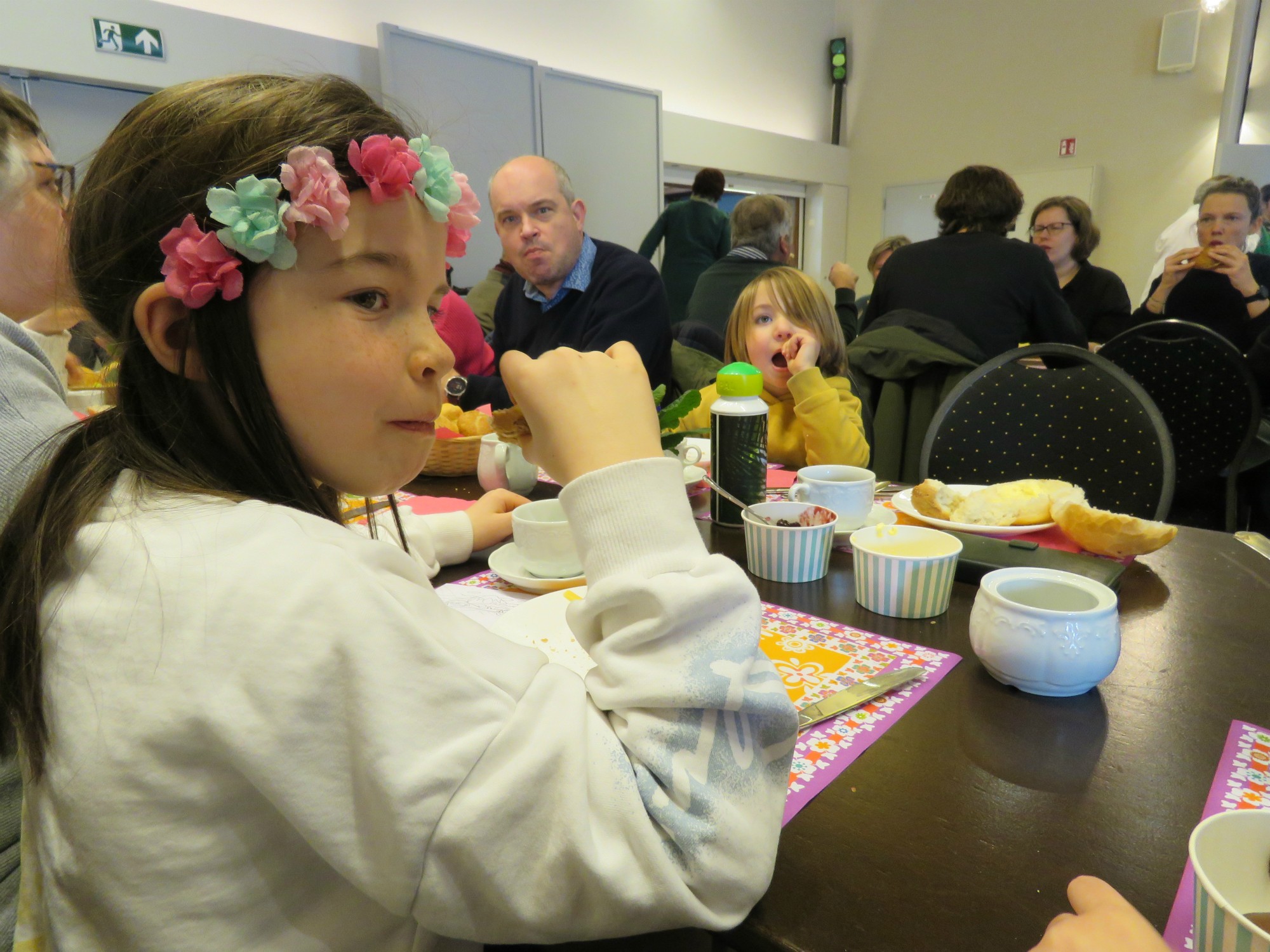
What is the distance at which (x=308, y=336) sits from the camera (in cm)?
53

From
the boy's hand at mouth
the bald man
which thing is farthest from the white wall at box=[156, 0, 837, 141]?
the boy's hand at mouth

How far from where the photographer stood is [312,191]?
1.65 feet

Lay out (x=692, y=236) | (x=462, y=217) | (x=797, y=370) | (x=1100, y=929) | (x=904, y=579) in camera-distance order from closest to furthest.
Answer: (x=1100, y=929) → (x=462, y=217) → (x=904, y=579) → (x=797, y=370) → (x=692, y=236)

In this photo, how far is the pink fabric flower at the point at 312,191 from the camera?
504mm

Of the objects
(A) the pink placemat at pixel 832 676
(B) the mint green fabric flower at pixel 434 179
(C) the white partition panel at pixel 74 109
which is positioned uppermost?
(C) the white partition panel at pixel 74 109

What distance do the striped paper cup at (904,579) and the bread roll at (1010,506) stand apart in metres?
0.25

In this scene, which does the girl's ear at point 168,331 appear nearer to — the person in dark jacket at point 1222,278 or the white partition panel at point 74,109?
the white partition panel at point 74,109

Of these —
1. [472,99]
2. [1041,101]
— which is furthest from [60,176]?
[1041,101]

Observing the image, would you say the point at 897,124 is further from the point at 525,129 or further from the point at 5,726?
the point at 5,726

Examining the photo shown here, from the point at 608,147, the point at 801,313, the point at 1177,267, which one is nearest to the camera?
the point at 801,313

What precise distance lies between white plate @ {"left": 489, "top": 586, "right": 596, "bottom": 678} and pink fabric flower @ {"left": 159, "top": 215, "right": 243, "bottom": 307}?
0.40m

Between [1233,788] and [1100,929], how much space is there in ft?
0.77

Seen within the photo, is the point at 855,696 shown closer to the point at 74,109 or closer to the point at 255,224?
the point at 255,224

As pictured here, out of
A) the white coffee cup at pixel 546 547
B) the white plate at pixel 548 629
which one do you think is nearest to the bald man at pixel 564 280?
the white coffee cup at pixel 546 547
